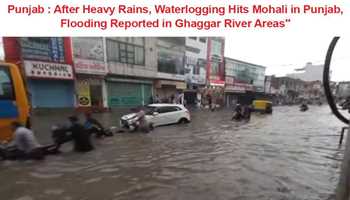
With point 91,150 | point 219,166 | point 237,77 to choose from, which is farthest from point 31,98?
point 237,77

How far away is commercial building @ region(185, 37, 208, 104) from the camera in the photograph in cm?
2906

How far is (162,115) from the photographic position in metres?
13.1

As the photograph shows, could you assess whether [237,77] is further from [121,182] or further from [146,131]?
[121,182]

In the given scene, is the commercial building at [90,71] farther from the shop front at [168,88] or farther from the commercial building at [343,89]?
the commercial building at [343,89]

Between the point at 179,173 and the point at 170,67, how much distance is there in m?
22.0

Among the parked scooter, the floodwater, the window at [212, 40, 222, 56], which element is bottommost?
the floodwater

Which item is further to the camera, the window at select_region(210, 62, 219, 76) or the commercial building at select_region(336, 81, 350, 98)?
the window at select_region(210, 62, 219, 76)

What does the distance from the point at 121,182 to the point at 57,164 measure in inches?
89.3

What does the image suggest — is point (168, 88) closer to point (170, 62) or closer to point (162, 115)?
point (170, 62)

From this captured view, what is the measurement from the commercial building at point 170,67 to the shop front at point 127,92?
161 cm

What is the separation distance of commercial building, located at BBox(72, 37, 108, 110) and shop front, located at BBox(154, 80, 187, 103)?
682 centimetres

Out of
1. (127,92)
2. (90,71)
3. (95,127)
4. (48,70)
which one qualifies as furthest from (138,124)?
(127,92)

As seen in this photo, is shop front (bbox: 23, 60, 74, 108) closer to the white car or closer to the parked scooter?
the white car

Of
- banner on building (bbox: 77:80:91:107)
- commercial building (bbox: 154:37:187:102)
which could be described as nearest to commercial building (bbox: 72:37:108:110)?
banner on building (bbox: 77:80:91:107)
